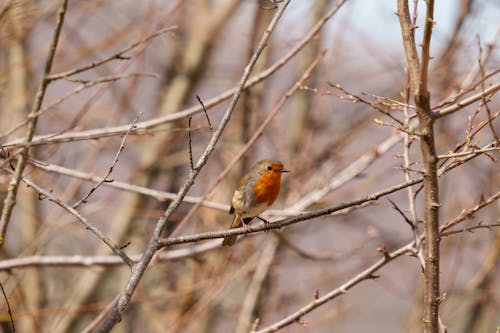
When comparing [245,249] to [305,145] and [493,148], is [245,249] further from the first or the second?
[493,148]

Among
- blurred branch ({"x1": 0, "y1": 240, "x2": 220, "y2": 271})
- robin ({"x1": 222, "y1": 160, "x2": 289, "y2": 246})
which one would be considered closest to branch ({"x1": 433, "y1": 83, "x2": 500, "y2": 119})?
blurred branch ({"x1": 0, "y1": 240, "x2": 220, "y2": 271})

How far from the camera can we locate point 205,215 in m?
6.11

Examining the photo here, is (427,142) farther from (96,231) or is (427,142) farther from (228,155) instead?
(228,155)

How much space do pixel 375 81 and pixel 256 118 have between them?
2.60m

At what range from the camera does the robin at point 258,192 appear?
12.5 ft

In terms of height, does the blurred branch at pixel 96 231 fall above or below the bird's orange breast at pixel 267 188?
below

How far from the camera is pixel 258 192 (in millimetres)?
3809

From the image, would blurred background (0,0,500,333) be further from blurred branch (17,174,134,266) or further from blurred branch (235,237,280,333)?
blurred branch (17,174,134,266)

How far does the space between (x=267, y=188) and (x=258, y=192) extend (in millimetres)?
57

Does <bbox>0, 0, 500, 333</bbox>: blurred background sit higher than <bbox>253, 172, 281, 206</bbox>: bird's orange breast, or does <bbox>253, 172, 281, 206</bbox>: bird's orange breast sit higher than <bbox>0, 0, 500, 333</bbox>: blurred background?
<bbox>0, 0, 500, 333</bbox>: blurred background

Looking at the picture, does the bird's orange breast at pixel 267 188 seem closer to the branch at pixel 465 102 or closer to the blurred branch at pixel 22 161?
the blurred branch at pixel 22 161

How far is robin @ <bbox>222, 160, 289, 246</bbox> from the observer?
3.81 m

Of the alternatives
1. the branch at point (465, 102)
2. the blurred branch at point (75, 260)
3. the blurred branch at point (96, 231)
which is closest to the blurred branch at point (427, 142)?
the branch at point (465, 102)

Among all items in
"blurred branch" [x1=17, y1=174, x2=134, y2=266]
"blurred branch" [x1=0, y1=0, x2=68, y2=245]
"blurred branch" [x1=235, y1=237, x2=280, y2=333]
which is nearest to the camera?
"blurred branch" [x1=17, y1=174, x2=134, y2=266]
